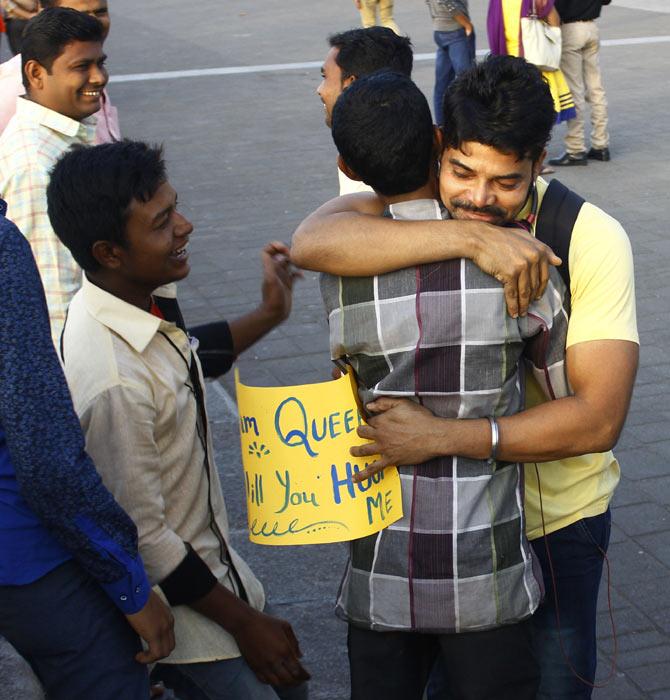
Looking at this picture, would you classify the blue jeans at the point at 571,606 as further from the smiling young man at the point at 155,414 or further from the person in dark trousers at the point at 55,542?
the person in dark trousers at the point at 55,542

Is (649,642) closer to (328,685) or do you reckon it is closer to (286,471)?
(328,685)

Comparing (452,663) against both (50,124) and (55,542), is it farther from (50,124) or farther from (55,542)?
(50,124)

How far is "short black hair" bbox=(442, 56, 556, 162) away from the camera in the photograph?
2.22 m

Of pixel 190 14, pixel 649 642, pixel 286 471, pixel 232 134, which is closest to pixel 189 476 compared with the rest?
pixel 286 471

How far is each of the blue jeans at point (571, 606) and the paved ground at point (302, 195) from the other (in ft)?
3.00

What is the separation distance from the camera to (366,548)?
7.61 feet

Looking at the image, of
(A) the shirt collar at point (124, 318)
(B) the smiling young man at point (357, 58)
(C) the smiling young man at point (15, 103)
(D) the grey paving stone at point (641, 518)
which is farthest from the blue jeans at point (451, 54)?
(A) the shirt collar at point (124, 318)

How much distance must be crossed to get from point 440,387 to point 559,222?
0.43 m

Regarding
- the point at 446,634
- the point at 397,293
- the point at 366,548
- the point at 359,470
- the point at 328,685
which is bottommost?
the point at 328,685

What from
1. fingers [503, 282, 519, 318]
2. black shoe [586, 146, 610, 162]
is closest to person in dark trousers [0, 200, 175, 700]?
fingers [503, 282, 519, 318]

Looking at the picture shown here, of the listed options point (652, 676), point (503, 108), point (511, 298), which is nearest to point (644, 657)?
point (652, 676)

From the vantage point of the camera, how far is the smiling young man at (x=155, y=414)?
230cm

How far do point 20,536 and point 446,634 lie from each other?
0.83 m

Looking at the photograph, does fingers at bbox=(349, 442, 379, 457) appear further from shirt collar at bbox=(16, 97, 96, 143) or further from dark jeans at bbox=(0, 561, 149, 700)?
shirt collar at bbox=(16, 97, 96, 143)
